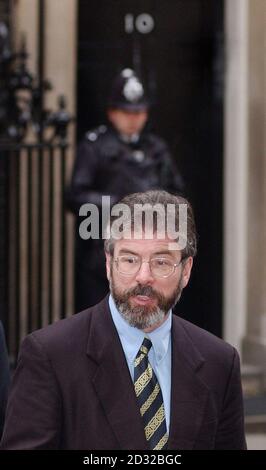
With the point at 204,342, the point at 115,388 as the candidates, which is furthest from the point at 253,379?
the point at 115,388

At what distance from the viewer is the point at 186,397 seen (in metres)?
3.51

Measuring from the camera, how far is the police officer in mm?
7961

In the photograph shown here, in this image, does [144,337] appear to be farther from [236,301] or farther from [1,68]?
[236,301]

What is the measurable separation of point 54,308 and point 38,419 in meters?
5.03

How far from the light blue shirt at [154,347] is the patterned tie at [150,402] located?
0.06ft

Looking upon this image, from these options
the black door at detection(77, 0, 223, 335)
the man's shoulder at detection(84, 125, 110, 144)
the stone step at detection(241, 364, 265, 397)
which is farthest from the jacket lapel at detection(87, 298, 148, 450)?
the black door at detection(77, 0, 223, 335)

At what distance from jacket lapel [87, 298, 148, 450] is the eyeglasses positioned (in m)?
0.20

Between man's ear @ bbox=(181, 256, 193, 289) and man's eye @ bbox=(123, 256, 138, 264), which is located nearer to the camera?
man's eye @ bbox=(123, 256, 138, 264)

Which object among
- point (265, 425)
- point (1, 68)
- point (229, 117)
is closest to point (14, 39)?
point (1, 68)

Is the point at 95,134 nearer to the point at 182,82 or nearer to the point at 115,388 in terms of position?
the point at 182,82

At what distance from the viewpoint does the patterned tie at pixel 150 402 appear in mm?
3477

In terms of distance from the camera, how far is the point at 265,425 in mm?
7527

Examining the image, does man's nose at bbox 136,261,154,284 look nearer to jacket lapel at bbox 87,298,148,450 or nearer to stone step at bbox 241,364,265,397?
jacket lapel at bbox 87,298,148,450

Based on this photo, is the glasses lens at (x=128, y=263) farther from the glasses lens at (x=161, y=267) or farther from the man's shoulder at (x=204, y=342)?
the man's shoulder at (x=204, y=342)
